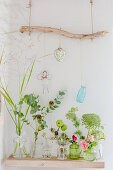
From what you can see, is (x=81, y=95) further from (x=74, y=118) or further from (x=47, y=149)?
(x=47, y=149)

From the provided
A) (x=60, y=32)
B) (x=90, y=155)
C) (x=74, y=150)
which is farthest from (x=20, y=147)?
(x=60, y=32)

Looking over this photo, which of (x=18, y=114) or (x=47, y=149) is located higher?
(x=18, y=114)

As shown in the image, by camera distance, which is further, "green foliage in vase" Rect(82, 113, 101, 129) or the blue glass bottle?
the blue glass bottle

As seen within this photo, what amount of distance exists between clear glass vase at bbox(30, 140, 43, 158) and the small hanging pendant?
0.61m

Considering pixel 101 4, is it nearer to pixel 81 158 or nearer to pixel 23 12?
pixel 23 12

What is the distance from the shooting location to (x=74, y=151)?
163 cm

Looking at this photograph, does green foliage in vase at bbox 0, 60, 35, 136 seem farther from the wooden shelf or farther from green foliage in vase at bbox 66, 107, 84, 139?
green foliage in vase at bbox 66, 107, 84, 139

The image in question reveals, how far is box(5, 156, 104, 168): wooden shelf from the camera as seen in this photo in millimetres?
1558

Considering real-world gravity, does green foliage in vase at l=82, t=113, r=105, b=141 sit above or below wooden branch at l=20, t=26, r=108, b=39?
below

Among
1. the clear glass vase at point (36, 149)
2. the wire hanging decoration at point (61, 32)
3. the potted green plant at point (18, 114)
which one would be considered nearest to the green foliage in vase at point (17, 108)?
the potted green plant at point (18, 114)

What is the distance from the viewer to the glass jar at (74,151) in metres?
1.63

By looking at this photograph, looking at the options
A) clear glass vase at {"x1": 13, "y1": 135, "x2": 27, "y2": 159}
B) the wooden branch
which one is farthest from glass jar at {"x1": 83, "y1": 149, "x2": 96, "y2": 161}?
the wooden branch

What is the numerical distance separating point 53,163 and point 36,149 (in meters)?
0.17

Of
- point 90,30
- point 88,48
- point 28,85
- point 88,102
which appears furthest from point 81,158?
point 90,30
